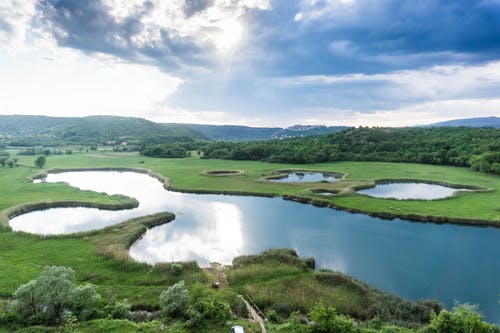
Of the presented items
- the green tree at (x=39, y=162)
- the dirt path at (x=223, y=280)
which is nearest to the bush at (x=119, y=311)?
the dirt path at (x=223, y=280)

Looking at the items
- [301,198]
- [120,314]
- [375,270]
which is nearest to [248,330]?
[120,314]

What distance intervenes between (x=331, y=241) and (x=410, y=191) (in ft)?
121

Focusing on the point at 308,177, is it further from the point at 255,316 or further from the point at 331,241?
the point at 255,316

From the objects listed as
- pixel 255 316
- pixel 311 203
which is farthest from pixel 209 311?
pixel 311 203

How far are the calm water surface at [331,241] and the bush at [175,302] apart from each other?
13260mm

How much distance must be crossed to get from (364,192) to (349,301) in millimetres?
43596

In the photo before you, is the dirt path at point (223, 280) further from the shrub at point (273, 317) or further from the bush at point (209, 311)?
the bush at point (209, 311)

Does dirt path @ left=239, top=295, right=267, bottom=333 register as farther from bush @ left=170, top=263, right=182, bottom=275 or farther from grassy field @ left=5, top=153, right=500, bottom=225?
grassy field @ left=5, top=153, right=500, bottom=225

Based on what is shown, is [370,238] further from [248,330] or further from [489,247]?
[248,330]

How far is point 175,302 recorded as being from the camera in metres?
19.4

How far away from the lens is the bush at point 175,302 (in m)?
19.2

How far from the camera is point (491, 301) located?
2491 cm

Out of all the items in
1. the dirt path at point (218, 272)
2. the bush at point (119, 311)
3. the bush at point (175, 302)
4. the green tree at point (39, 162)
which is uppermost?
the green tree at point (39, 162)

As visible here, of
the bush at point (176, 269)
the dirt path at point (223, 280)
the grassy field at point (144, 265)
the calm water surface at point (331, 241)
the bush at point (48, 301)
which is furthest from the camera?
the calm water surface at point (331, 241)
